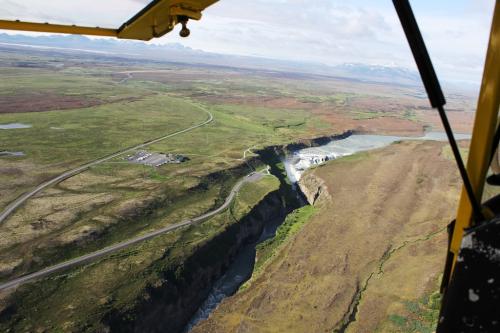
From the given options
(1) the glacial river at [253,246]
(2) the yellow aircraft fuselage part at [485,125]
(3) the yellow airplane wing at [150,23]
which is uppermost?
(3) the yellow airplane wing at [150,23]

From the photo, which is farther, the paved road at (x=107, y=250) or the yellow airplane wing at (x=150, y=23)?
the paved road at (x=107, y=250)

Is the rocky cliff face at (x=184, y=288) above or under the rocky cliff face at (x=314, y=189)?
under

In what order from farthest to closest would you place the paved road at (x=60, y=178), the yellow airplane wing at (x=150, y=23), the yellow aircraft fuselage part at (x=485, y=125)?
1. the paved road at (x=60, y=178)
2. the yellow airplane wing at (x=150, y=23)
3. the yellow aircraft fuselage part at (x=485, y=125)

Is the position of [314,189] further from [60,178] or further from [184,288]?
[60,178]

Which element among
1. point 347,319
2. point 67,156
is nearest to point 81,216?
point 67,156

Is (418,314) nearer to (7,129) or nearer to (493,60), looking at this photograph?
(493,60)

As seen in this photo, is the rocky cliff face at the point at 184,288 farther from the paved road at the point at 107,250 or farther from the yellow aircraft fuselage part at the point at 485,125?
the yellow aircraft fuselage part at the point at 485,125

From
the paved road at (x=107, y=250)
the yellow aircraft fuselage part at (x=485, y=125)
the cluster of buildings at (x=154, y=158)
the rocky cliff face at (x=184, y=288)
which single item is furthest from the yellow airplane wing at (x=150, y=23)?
the cluster of buildings at (x=154, y=158)

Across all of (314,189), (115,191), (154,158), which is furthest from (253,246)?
(154,158)
